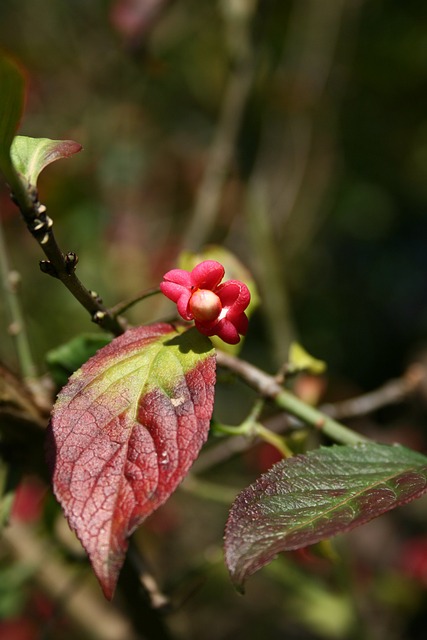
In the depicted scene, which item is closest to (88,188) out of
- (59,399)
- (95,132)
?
(95,132)

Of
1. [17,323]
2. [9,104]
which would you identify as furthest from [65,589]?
[9,104]

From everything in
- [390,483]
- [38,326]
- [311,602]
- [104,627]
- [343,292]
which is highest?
[390,483]

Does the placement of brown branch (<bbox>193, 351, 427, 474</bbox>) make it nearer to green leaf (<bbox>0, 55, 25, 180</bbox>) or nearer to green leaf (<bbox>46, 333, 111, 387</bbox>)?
green leaf (<bbox>46, 333, 111, 387</bbox>)

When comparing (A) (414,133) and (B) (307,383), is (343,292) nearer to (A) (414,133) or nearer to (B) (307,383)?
(A) (414,133)

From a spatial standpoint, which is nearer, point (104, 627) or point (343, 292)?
point (104, 627)

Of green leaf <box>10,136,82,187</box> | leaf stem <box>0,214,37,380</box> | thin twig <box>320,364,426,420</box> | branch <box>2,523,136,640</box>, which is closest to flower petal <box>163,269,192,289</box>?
green leaf <box>10,136,82,187</box>
